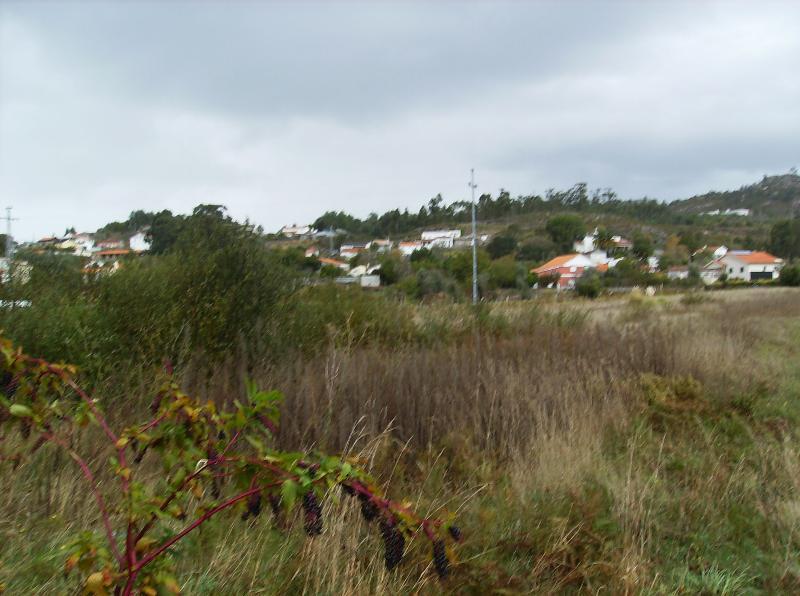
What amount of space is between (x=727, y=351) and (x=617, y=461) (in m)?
5.14

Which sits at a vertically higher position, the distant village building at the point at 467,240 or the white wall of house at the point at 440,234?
the white wall of house at the point at 440,234

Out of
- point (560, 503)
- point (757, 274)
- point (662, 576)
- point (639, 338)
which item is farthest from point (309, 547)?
point (757, 274)

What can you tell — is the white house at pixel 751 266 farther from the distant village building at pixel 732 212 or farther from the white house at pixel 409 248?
the distant village building at pixel 732 212

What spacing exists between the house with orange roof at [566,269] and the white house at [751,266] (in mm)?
14337

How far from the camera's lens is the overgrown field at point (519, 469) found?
9.88 ft

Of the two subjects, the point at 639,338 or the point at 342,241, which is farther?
the point at 342,241

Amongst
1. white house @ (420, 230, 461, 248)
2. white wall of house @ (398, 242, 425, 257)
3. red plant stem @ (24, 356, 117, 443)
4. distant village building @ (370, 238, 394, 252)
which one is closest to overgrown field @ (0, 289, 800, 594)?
red plant stem @ (24, 356, 117, 443)

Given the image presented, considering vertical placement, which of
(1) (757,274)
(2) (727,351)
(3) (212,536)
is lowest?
(1) (757,274)

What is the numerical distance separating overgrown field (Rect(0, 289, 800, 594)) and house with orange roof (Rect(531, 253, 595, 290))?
142 feet

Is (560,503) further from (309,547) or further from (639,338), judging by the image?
(639,338)

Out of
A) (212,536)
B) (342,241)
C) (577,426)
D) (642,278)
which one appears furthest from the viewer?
(342,241)

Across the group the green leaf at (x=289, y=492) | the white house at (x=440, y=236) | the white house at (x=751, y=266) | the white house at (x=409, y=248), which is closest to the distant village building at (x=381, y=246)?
the white house at (x=409, y=248)

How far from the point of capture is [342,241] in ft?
298

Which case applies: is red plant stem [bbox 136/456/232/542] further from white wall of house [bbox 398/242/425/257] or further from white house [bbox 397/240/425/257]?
white house [bbox 397/240/425/257]
